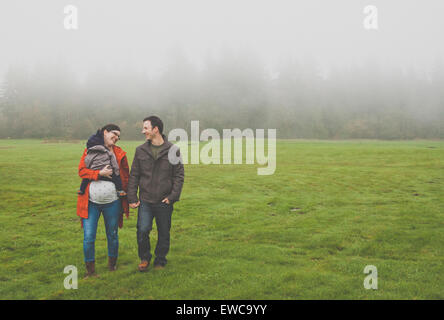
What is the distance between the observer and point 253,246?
38.5 feet

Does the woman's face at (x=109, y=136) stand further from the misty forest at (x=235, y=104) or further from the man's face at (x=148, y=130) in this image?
the misty forest at (x=235, y=104)

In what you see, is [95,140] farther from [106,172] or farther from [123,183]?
[123,183]

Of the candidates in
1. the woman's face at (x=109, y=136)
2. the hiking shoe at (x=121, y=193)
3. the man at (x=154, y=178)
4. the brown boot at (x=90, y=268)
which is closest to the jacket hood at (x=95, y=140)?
the woman's face at (x=109, y=136)

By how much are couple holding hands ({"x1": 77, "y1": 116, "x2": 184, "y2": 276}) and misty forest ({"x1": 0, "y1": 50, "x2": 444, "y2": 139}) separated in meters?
136

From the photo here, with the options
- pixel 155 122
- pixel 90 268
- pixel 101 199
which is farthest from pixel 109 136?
pixel 90 268

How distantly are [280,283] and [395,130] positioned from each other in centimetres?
17946

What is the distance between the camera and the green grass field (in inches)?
315

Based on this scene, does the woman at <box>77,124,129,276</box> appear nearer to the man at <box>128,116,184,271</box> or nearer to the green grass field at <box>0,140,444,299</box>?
the man at <box>128,116,184,271</box>

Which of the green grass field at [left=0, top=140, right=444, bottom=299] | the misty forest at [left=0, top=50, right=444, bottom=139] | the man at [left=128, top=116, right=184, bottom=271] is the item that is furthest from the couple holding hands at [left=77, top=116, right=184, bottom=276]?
the misty forest at [left=0, top=50, right=444, bottom=139]

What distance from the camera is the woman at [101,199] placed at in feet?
25.6
